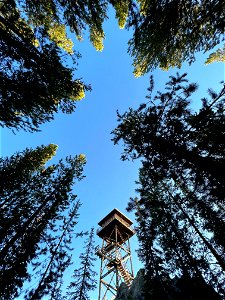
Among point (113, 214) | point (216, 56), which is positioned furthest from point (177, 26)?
point (113, 214)

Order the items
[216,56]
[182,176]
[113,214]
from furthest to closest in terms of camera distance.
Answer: [113,214], [216,56], [182,176]

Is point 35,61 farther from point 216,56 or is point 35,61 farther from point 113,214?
point 113,214

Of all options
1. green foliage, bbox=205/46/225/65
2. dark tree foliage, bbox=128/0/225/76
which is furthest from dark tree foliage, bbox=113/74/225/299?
green foliage, bbox=205/46/225/65

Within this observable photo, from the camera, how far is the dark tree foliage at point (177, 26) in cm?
726

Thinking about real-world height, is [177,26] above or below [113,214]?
below

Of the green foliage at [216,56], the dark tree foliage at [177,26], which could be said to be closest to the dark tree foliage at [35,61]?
the dark tree foliage at [177,26]

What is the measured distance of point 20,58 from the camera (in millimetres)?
8016

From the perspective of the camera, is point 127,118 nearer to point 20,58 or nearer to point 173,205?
point 20,58

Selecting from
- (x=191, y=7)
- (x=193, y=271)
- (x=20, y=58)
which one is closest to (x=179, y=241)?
(x=193, y=271)

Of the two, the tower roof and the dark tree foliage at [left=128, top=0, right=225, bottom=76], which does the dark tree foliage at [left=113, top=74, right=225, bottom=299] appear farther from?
the tower roof

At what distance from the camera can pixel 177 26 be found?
26.1ft

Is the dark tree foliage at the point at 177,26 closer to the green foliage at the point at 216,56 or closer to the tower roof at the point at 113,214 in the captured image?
the green foliage at the point at 216,56

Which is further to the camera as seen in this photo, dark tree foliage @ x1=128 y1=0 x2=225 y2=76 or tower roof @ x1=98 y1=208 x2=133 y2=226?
tower roof @ x1=98 y1=208 x2=133 y2=226

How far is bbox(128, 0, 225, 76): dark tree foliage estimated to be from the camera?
7.26 meters
